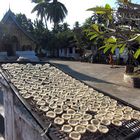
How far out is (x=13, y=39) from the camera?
26.7m

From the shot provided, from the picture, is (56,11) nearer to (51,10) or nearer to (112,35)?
(51,10)

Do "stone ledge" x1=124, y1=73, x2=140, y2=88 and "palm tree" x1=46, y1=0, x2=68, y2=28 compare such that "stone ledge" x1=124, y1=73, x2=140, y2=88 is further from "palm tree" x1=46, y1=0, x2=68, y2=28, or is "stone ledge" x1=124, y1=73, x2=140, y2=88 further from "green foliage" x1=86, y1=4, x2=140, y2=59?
"palm tree" x1=46, y1=0, x2=68, y2=28

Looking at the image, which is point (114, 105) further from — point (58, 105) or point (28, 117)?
point (28, 117)

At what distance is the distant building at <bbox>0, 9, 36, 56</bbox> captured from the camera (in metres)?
26.0

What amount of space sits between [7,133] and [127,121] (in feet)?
11.8

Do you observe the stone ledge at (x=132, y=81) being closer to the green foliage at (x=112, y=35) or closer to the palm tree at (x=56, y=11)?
the green foliage at (x=112, y=35)

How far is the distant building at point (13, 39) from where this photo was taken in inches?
1024

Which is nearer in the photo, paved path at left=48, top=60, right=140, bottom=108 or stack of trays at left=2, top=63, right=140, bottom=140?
stack of trays at left=2, top=63, right=140, bottom=140

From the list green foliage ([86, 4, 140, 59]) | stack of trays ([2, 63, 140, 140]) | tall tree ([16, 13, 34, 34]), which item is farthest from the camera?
tall tree ([16, 13, 34, 34])

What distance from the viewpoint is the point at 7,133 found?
7.35 meters

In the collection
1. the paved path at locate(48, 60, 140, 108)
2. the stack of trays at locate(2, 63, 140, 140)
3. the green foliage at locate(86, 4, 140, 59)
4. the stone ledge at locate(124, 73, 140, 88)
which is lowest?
the paved path at locate(48, 60, 140, 108)

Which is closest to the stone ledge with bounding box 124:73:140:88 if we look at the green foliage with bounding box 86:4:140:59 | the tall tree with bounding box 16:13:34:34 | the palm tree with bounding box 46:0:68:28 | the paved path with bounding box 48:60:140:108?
the paved path with bounding box 48:60:140:108

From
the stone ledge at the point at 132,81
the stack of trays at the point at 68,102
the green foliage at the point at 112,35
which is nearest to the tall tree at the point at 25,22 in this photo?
the stone ledge at the point at 132,81

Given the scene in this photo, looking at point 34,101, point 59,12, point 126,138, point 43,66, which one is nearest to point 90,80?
point 43,66
